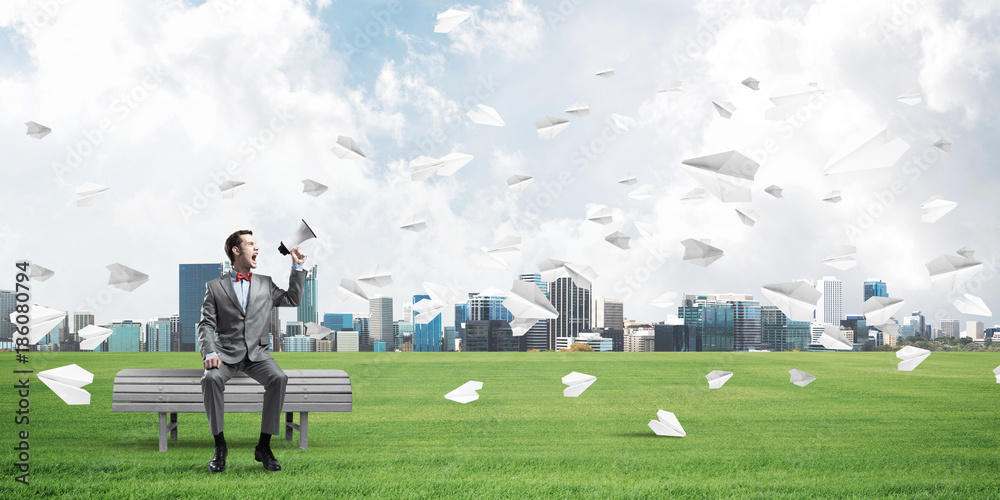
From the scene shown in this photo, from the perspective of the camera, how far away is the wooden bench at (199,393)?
19.8 ft

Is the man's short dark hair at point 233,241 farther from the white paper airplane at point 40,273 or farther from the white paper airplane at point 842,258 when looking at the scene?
the white paper airplane at point 842,258

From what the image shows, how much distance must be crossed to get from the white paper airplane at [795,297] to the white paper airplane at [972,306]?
2.15 m

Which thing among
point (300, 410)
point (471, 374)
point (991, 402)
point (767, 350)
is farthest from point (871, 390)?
point (767, 350)

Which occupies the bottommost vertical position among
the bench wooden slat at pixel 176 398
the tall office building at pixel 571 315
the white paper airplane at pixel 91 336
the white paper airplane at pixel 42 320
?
the tall office building at pixel 571 315

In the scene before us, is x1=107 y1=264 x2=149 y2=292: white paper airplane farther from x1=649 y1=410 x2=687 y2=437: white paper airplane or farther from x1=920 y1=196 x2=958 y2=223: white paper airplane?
x1=920 y1=196 x2=958 y2=223: white paper airplane

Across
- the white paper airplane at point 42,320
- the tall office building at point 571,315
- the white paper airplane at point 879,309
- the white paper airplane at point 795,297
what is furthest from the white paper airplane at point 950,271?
the tall office building at point 571,315

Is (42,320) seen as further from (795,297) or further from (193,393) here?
(795,297)

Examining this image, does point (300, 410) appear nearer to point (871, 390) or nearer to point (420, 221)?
point (420, 221)

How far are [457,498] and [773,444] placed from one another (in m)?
3.79

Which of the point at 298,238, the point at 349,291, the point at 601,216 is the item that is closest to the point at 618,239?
the point at 601,216

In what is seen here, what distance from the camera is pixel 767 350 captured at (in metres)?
28.1

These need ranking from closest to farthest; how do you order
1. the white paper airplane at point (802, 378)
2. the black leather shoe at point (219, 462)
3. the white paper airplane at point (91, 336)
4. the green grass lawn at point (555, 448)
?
the green grass lawn at point (555, 448), the black leather shoe at point (219, 462), the white paper airplane at point (91, 336), the white paper airplane at point (802, 378)

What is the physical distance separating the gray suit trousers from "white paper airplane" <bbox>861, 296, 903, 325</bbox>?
6878 millimetres

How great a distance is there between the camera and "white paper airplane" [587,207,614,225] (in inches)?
348
